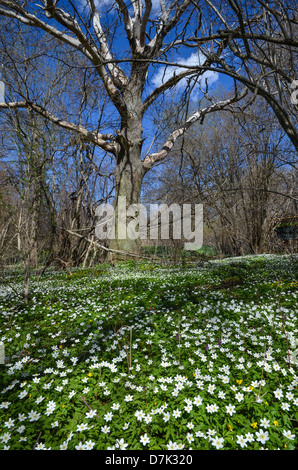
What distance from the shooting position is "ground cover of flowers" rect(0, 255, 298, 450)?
1.58 meters

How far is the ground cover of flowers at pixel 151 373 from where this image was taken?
1577 millimetres

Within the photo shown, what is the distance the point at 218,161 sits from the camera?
12219 mm

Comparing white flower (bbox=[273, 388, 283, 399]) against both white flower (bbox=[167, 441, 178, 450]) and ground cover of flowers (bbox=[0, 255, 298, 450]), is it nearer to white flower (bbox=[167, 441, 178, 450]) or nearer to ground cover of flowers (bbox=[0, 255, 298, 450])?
ground cover of flowers (bbox=[0, 255, 298, 450])

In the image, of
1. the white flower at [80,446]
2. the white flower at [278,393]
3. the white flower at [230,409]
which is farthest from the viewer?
the white flower at [278,393]

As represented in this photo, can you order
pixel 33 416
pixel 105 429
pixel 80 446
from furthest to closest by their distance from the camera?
1. pixel 33 416
2. pixel 105 429
3. pixel 80 446

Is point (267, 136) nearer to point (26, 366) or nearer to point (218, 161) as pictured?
point (218, 161)

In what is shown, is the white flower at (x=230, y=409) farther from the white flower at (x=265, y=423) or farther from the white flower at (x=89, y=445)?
the white flower at (x=89, y=445)

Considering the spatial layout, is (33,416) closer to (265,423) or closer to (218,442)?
(218,442)

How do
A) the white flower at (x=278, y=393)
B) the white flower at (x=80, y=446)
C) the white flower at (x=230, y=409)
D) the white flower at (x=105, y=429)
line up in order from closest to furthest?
the white flower at (x=80, y=446)
the white flower at (x=105, y=429)
the white flower at (x=230, y=409)
the white flower at (x=278, y=393)

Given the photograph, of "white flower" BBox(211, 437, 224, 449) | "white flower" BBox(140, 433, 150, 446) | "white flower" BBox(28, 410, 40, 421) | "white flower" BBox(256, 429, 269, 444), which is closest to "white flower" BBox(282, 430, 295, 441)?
"white flower" BBox(256, 429, 269, 444)

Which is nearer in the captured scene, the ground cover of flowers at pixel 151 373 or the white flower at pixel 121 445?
the white flower at pixel 121 445

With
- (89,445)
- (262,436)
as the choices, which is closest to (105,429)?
(89,445)

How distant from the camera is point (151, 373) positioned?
213 cm

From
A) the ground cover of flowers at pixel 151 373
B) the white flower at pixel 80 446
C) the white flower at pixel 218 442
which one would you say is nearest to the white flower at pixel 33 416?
the ground cover of flowers at pixel 151 373
